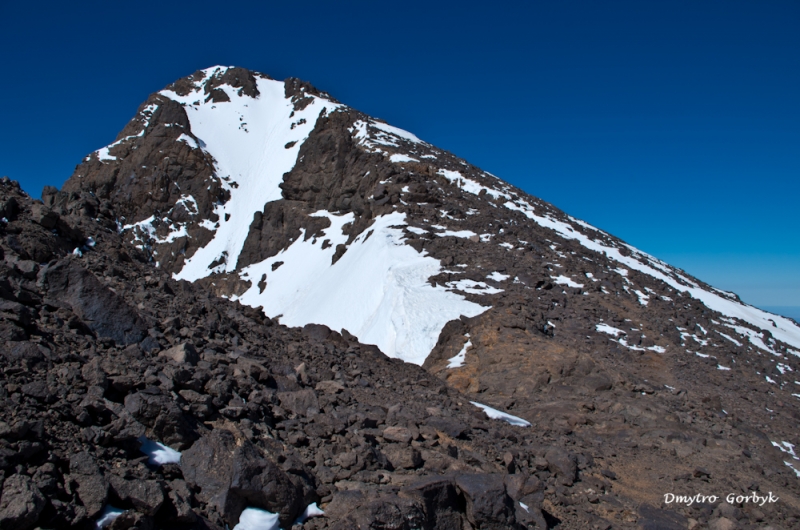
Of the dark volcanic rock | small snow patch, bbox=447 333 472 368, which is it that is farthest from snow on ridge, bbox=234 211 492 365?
the dark volcanic rock

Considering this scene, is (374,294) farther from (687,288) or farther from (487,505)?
(687,288)

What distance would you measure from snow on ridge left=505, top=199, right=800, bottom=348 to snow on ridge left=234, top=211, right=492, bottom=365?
560 inches

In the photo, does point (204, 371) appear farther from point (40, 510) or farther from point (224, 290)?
point (224, 290)

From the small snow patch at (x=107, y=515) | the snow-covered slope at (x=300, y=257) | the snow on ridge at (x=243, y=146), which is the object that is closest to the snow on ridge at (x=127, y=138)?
the snow on ridge at (x=243, y=146)

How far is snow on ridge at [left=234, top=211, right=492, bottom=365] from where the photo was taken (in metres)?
19.1

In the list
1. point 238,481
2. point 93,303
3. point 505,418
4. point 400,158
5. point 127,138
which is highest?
point 127,138

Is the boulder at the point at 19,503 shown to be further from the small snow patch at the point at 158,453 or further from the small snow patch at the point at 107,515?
the small snow patch at the point at 158,453

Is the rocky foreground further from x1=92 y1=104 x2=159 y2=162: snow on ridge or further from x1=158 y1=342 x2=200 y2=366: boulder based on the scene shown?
x1=92 y1=104 x2=159 y2=162: snow on ridge

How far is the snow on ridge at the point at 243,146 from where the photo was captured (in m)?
51.8

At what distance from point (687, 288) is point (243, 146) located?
49.8 meters

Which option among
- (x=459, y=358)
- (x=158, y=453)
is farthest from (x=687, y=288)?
(x=158, y=453)

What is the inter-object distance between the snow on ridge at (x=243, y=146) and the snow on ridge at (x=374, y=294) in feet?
42.5

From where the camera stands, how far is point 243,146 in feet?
205

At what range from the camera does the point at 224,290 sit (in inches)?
1745
